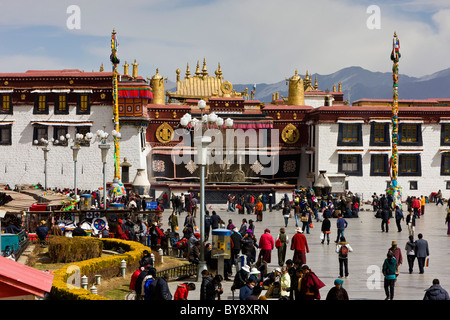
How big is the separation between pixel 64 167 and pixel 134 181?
21.8 ft

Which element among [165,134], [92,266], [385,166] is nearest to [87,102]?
[165,134]

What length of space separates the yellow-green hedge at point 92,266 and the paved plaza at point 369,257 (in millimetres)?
1977

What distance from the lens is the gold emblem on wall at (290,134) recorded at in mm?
55594

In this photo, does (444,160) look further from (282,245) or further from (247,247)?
(247,247)

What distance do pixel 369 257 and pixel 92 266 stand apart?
935 centimetres

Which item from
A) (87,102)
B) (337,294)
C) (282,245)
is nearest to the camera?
(337,294)

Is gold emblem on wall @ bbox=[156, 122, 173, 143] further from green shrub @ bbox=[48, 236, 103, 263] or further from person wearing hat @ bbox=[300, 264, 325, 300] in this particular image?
person wearing hat @ bbox=[300, 264, 325, 300]

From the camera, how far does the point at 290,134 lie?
55656 mm

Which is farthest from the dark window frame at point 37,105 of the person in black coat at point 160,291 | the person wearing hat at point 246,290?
the person wearing hat at point 246,290

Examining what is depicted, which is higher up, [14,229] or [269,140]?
[269,140]

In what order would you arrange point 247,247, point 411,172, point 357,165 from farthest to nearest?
point 411,172 < point 357,165 < point 247,247

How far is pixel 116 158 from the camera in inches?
1732
